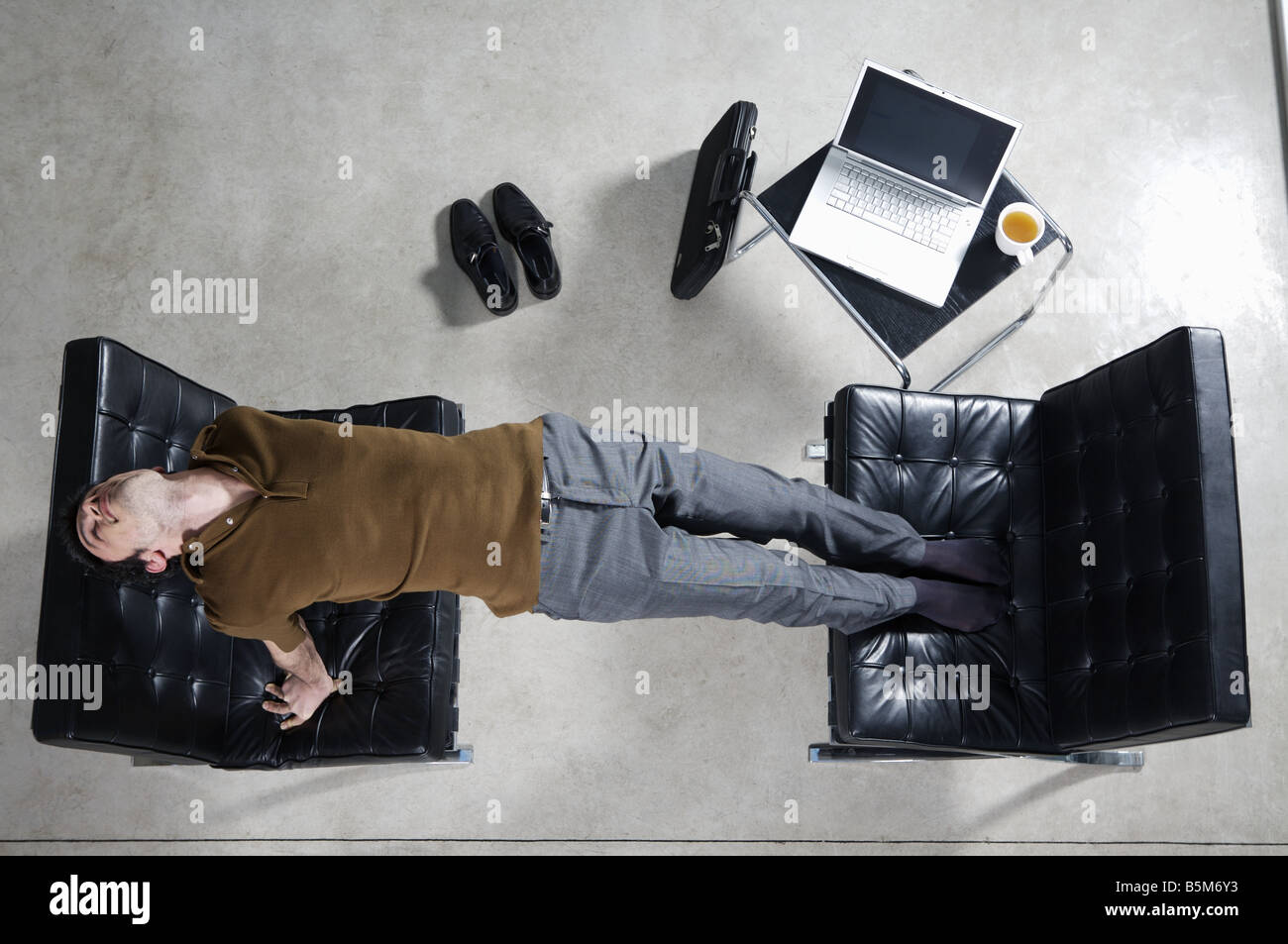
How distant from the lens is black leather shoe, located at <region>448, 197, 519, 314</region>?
2779 mm

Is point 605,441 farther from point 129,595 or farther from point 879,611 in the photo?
point 129,595

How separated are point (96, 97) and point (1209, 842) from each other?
13.2 ft

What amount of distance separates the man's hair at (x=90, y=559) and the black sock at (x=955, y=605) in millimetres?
1544

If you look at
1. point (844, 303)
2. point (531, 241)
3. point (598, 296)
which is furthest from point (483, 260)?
point (844, 303)

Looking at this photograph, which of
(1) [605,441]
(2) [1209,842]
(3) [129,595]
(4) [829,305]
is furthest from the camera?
(4) [829,305]

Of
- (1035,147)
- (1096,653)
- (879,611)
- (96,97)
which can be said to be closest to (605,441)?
(879,611)

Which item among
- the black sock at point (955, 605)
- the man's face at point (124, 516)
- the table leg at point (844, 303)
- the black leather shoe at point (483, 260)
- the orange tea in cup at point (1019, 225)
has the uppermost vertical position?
the black leather shoe at point (483, 260)

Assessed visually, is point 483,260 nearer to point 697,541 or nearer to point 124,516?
point 697,541

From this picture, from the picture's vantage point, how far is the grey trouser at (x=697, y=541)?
1860mm

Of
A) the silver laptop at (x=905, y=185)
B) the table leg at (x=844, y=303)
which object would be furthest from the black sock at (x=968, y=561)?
the silver laptop at (x=905, y=185)

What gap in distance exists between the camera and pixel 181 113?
300 cm

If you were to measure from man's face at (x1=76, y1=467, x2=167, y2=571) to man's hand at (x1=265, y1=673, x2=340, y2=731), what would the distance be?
480 mm

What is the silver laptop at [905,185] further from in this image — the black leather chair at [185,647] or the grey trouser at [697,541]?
the black leather chair at [185,647]

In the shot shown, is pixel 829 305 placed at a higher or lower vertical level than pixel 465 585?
higher
